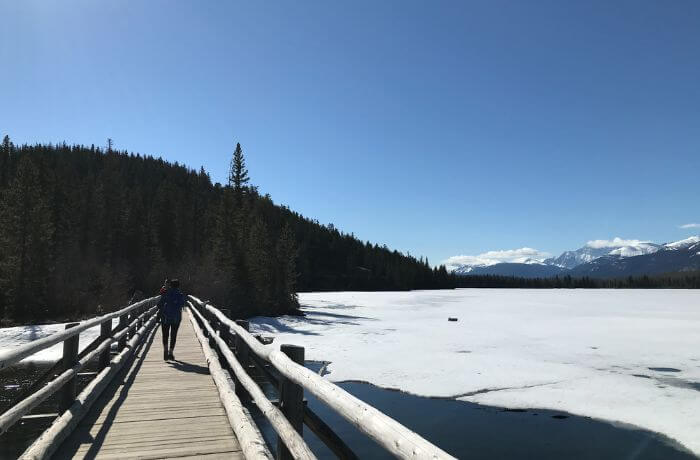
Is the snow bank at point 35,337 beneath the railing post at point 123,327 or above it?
beneath

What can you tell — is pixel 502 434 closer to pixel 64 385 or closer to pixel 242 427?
pixel 242 427

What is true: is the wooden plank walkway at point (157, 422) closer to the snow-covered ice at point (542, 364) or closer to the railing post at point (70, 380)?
the railing post at point (70, 380)

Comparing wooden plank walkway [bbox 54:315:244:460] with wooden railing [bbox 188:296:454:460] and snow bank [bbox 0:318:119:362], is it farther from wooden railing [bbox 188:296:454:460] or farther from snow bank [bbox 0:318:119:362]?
snow bank [bbox 0:318:119:362]

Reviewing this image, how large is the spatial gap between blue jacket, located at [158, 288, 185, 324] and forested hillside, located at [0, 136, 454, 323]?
585 inches

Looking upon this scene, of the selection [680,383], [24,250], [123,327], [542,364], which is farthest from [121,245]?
[680,383]

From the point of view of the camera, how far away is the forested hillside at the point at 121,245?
1683 inches

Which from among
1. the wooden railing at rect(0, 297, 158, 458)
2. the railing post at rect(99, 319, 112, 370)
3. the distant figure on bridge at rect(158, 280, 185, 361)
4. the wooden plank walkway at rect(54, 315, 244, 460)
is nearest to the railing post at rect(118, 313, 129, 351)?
the distant figure on bridge at rect(158, 280, 185, 361)

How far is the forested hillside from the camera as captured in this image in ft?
140

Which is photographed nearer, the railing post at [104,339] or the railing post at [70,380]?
the railing post at [70,380]

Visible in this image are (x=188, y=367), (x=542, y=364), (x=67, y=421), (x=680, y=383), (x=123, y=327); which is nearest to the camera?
(x=67, y=421)

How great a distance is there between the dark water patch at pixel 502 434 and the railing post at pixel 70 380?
3.79 meters

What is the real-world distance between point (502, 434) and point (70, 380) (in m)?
10.1

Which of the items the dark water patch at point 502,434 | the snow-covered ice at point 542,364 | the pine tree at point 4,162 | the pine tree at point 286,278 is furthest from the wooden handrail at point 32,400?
the pine tree at point 4,162

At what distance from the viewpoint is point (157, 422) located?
6.41 m
